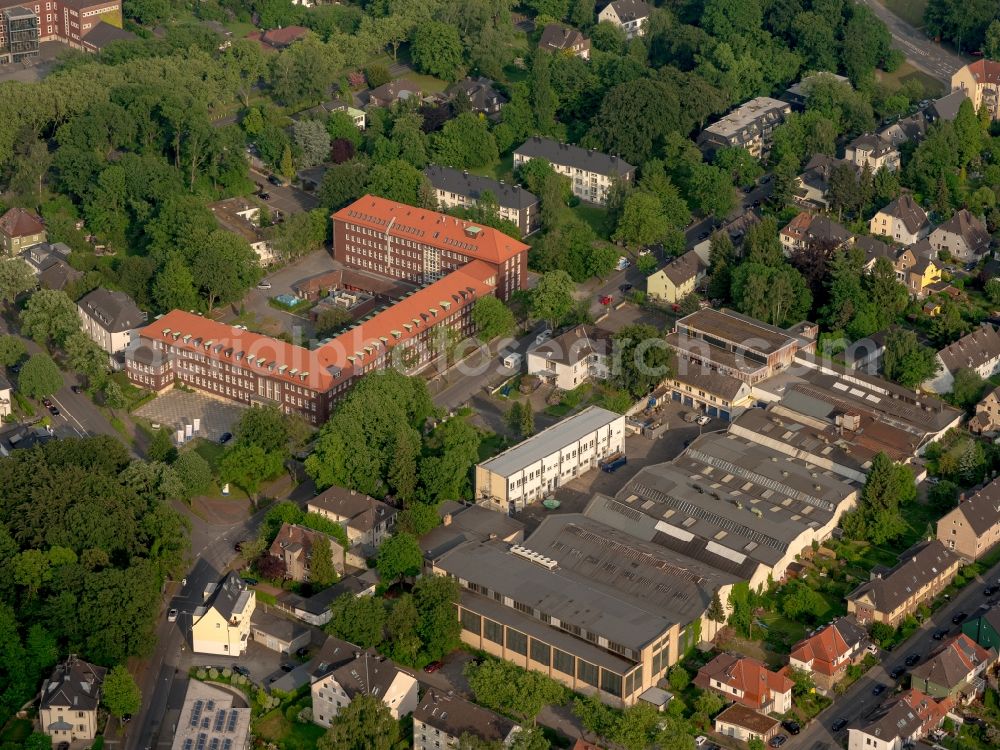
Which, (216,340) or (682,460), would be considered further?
(216,340)

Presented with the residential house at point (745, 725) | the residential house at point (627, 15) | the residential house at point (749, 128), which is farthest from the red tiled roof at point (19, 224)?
the residential house at point (745, 725)

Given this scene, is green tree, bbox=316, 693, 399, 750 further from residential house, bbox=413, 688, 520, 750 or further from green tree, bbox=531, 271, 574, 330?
green tree, bbox=531, 271, 574, 330

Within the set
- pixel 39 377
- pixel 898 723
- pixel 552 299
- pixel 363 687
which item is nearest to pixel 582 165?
pixel 552 299

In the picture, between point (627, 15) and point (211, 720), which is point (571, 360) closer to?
point (211, 720)

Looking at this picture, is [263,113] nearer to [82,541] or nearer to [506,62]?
[506,62]

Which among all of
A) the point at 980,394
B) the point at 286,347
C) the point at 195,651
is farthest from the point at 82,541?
the point at 980,394

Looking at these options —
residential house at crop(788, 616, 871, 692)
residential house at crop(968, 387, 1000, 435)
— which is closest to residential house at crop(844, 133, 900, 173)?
residential house at crop(968, 387, 1000, 435)
